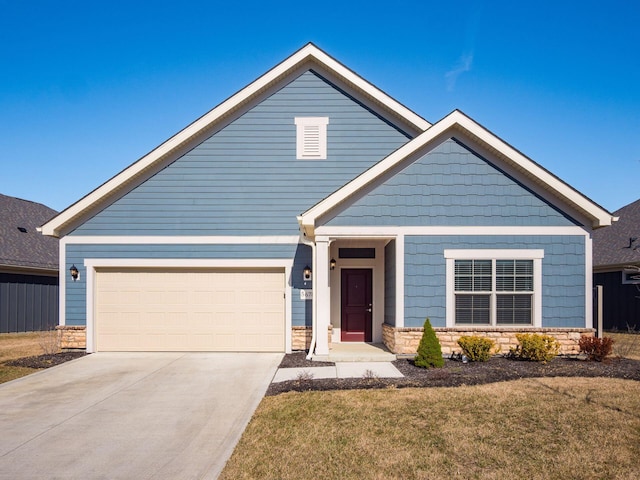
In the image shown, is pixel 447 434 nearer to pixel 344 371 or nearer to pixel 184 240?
pixel 344 371

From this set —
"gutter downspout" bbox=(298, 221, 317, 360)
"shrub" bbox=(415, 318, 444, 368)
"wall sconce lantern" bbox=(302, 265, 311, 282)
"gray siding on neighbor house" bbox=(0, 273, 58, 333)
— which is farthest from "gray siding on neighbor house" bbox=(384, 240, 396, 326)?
"gray siding on neighbor house" bbox=(0, 273, 58, 333)

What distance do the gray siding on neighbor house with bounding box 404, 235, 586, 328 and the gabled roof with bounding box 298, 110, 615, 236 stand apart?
0.85m

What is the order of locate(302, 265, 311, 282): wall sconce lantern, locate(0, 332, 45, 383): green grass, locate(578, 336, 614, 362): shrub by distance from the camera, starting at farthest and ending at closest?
locate(302, 265, 311, 282): wall sconce lantern < locate(578, 336, 614, 362): shrub < locate(0, 332, 45, 383): green grass

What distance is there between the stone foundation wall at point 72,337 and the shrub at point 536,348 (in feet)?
35.8

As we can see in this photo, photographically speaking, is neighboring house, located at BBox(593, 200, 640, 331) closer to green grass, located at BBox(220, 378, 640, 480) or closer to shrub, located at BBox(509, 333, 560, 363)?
shrub, located at BBox(509, 333, 560, 363)

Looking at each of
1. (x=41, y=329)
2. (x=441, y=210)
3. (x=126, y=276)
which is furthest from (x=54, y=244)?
(x=441, y=210)

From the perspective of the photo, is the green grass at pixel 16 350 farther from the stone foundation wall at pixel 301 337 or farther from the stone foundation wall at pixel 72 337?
the stone foundation wall at pixel 301 337

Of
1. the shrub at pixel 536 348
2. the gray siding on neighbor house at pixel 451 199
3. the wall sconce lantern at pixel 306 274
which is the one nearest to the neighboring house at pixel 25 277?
the wall sconce lantern at pixel 306 274

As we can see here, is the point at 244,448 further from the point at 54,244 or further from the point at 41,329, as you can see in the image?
the point at 54,244

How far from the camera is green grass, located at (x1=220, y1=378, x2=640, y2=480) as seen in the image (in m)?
5.18

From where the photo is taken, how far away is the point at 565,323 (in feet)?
37.5

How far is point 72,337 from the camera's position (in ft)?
42.1

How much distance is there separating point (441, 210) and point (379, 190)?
5.10 feet

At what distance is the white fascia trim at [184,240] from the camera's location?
42.4ft
